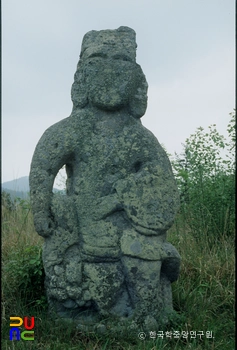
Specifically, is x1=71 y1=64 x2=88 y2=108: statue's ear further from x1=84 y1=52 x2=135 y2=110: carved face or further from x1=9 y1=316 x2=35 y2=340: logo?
x1=9 y1=316 x2=35 y2=340: logo

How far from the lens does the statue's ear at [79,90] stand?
3.85m

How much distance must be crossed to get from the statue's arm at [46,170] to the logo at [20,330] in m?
0.68

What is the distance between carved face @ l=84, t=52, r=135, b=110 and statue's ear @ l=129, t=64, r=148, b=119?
0.28 ft

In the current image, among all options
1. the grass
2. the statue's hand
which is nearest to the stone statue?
the statue's hand

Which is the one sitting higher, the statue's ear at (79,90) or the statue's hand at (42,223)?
the statue's ear at (79,90)

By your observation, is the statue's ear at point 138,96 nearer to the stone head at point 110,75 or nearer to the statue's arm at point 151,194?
the stone head at point 110,75

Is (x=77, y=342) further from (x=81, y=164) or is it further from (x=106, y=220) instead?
(x=81, y=164)

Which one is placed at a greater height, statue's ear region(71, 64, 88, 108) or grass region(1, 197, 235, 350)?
statue's ear region(71, 64, 88, 108)

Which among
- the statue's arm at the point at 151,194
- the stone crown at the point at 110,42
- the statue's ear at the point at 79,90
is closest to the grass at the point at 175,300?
the statue's arm at the point at 151,194

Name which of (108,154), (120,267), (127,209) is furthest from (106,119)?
(120,267)

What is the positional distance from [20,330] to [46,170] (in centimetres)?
123

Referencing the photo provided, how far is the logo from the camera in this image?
135 inches

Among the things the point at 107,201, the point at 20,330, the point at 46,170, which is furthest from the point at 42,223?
the point at 20,330

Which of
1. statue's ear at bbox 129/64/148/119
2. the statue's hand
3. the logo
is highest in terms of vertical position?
statue's ear at bbox 129/64/148/119
